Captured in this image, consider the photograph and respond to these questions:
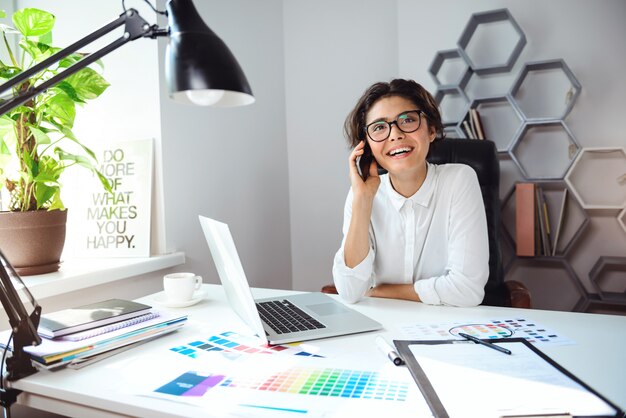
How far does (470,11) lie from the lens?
2.56 m

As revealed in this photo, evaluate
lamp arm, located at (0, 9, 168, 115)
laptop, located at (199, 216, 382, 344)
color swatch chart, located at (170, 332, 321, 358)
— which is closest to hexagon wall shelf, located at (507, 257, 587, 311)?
laptop, located at (199, 216, 382, 344)

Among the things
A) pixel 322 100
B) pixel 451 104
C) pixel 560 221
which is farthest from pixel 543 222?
pixel 322 100

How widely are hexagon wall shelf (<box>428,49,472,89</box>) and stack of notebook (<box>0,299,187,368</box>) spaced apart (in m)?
1.96

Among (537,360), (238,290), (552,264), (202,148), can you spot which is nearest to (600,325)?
(537,360)

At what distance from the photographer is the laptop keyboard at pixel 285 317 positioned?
114cm

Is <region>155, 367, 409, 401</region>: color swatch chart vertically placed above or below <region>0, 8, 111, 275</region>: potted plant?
below

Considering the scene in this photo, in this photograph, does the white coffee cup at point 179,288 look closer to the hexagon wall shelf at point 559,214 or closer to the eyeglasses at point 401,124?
the eyeglasses at point 401,124

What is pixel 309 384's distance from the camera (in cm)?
85

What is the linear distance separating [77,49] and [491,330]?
983mm

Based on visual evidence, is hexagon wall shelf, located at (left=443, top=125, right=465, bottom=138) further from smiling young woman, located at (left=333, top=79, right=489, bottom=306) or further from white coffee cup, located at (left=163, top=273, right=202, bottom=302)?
white coffee cup, located at (left=163, top=273, right=202, bottom=302)

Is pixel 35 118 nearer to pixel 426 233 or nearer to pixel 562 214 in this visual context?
pixel 426 233

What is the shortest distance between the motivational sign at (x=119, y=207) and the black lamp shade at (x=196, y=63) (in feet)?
3.80

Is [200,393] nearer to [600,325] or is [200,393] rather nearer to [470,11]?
[600,325]

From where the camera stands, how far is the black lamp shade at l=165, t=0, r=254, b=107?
81 centimetres
